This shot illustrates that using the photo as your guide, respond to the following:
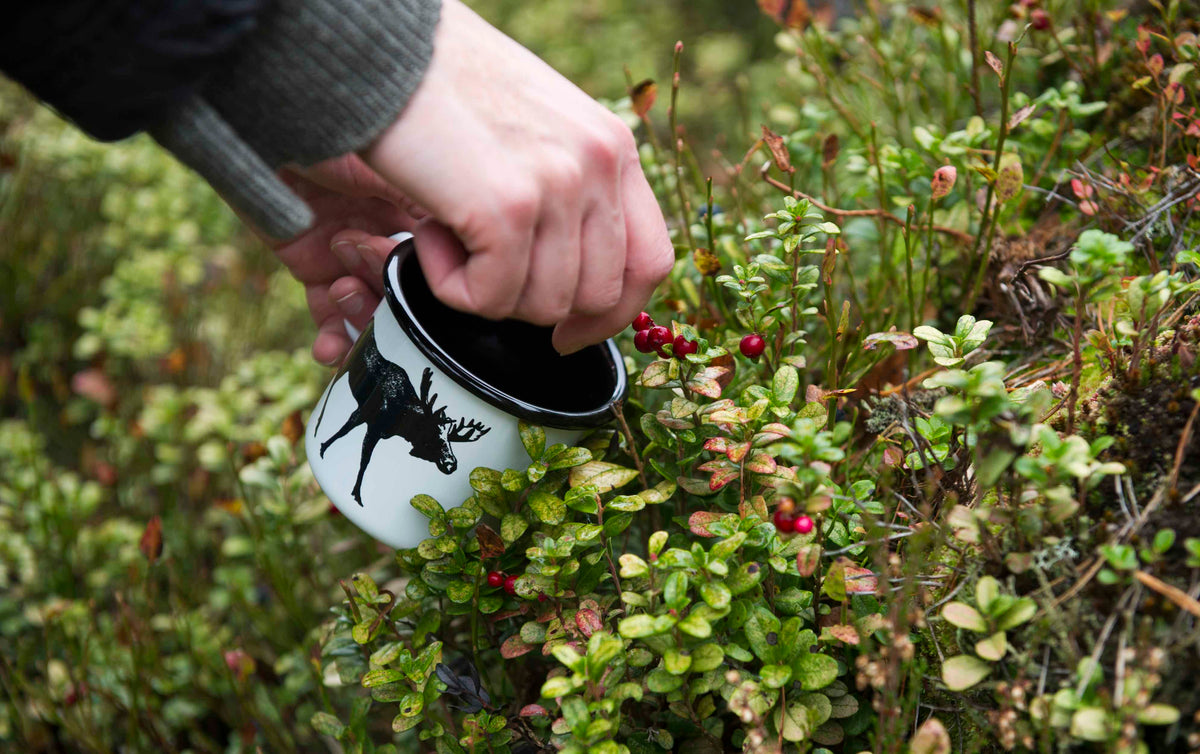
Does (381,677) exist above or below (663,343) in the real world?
below

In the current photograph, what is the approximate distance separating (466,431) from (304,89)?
398 millimetres

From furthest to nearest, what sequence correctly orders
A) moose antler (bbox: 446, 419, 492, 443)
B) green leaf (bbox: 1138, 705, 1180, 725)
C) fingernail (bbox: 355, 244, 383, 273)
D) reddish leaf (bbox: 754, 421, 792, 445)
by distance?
fingernail (bbox: 355, 244, 383, 273), moose antler (bbox: 446, 419, 492, 443), reddish leaf (bbox: 754, 421, 792, 445), green leaf (bbox: 1138, 705, 1180, 725)

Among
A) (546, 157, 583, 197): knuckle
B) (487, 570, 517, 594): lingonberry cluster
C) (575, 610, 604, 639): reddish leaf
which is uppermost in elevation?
(546, 157, 583, 197): knuckle

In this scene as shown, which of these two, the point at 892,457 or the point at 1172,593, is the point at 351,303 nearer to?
the point at 892,457

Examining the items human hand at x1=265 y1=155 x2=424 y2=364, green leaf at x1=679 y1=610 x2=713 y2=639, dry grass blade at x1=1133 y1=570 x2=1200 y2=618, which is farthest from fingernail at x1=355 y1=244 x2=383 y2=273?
dry grass blade at x1=1133 y1=570 x2=1200 y2=618

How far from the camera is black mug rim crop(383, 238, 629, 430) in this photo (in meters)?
0.98

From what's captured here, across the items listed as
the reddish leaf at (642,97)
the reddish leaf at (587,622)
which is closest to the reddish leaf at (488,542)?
the reddish leaf at (587,622)

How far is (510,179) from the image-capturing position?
822 millimetres

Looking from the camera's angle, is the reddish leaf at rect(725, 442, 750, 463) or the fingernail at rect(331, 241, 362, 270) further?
the fingernail at rect(331, 241, 362, 270)

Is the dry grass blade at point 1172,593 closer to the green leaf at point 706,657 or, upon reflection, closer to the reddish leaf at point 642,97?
the green leaf at point 706,657

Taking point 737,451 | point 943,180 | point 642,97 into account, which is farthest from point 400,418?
point 943,180

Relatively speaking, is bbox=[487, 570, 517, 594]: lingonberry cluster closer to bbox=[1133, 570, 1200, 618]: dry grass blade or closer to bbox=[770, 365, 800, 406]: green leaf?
bbox=[770, 365, 800, 406]: green leaf

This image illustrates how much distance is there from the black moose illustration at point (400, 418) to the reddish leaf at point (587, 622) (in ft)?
0.75

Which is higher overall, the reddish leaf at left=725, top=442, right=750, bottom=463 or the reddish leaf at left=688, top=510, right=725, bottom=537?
the reddish leaf at left=725, top=442, right=750, bottom=463
